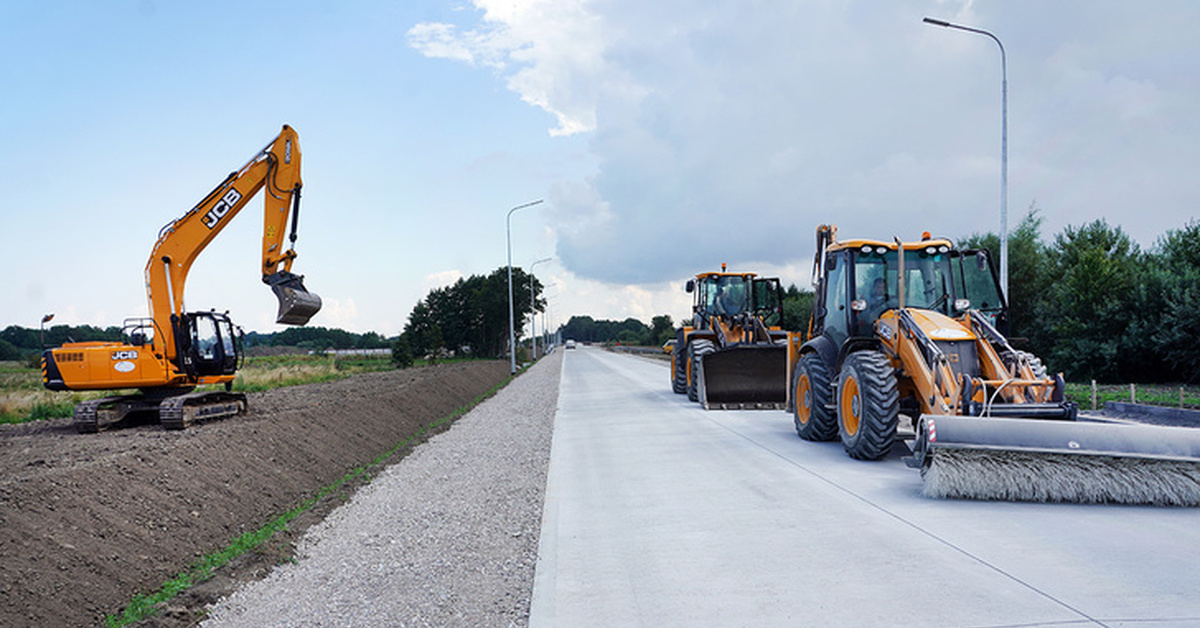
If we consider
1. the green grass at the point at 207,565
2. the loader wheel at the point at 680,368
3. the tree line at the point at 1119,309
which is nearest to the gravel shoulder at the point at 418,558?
the green grass at the point at 207,565

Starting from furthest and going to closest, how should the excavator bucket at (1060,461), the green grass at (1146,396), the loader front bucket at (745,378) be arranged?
the loader front bucket at (745,378) < the green grass at (1146,396) < the excavator bucket at (1060,461)

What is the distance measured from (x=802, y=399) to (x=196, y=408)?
421 inches

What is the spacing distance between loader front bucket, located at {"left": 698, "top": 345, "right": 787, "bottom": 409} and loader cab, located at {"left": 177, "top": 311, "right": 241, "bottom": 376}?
9.46m

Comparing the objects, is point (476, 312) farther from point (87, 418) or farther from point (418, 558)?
point (418, 558)

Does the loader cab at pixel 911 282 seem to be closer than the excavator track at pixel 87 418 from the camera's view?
Yes

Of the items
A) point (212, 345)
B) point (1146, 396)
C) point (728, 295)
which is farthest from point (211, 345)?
point (1146, 396)

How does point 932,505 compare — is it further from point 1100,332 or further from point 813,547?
point 1100,332

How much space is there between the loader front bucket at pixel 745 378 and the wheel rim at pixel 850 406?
526cm

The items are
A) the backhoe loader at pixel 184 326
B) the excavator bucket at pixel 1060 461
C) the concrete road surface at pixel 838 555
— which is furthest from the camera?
the backhoe loader at pixel 184 326

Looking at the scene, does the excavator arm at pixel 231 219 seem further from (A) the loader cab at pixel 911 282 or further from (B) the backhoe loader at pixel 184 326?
(A) the loader cab at pixel 911 282

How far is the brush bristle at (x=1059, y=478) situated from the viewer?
6762 mm

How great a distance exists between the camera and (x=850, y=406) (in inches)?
381

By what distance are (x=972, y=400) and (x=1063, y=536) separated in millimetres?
2362

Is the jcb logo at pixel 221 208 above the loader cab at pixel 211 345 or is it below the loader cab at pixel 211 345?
above
